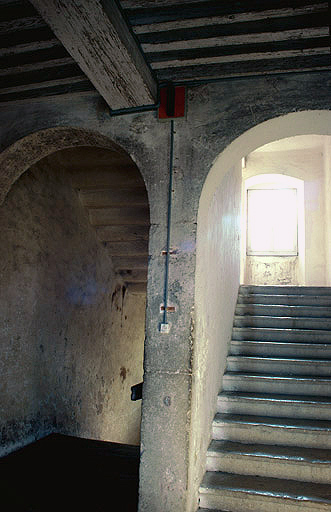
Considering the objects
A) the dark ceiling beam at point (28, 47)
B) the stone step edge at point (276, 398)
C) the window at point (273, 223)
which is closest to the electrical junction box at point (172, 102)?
the dark ceiling beam at point (28, 47)

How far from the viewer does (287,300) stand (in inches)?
224

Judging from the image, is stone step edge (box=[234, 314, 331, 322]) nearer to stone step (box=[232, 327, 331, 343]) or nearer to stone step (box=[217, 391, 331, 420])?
stone step (box=[232, 327, 331, 343])

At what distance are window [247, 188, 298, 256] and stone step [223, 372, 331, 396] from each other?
543 centimetres

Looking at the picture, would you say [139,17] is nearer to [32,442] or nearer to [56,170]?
[56,170]

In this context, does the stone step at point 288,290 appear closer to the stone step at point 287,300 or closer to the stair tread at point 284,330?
the stone step at point 287,300

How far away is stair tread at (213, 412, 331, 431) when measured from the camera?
11.2 ft

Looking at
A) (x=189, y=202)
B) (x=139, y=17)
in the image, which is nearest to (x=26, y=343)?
(x=189, y=202)

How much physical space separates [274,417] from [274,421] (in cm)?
15

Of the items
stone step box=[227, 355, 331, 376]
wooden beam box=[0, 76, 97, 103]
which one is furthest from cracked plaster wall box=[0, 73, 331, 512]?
stone step box=[227, 355, 331, 376]

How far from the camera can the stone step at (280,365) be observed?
421 centimetres

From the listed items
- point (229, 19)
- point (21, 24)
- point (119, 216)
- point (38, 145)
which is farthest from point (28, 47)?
point (119, 216)

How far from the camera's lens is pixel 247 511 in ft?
9.32

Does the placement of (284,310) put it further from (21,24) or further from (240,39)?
(21,24)

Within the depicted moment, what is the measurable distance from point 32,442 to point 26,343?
39.2 inches
